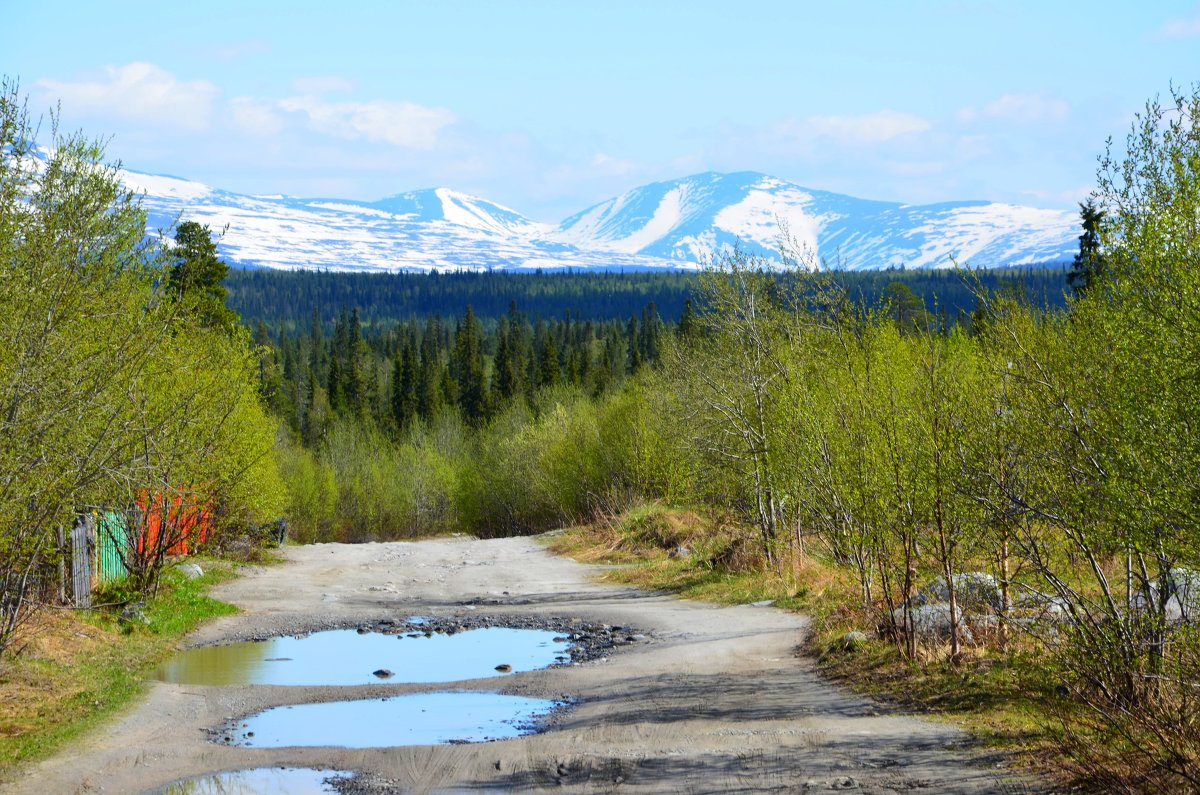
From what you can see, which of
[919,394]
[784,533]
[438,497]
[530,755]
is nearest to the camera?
[530,755]

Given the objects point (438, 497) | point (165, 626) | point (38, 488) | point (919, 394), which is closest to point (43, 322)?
point (38, 488)

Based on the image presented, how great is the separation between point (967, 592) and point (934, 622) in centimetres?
77

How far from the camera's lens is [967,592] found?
43.6 ft

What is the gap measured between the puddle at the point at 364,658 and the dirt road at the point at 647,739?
0.91 meters

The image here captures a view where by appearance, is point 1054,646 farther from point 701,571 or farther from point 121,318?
point 701,571

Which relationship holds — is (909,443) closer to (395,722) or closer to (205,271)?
(395,722)

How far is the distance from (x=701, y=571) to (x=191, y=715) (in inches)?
592

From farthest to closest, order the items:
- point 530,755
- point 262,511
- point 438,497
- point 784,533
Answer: point 438,497
point 262,511
point 784,533
point 530,755

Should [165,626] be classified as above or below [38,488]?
below

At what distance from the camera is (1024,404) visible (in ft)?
35.2

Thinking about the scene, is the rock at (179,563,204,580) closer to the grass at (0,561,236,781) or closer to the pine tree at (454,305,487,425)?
the grass at (0,561,236,781)

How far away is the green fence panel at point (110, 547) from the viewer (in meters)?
19.4

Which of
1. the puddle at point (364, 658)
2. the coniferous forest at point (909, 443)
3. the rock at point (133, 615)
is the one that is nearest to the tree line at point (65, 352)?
the coniferous forest at point (909, 443)

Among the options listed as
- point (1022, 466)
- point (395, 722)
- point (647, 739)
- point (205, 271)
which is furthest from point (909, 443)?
point (205, 271)
